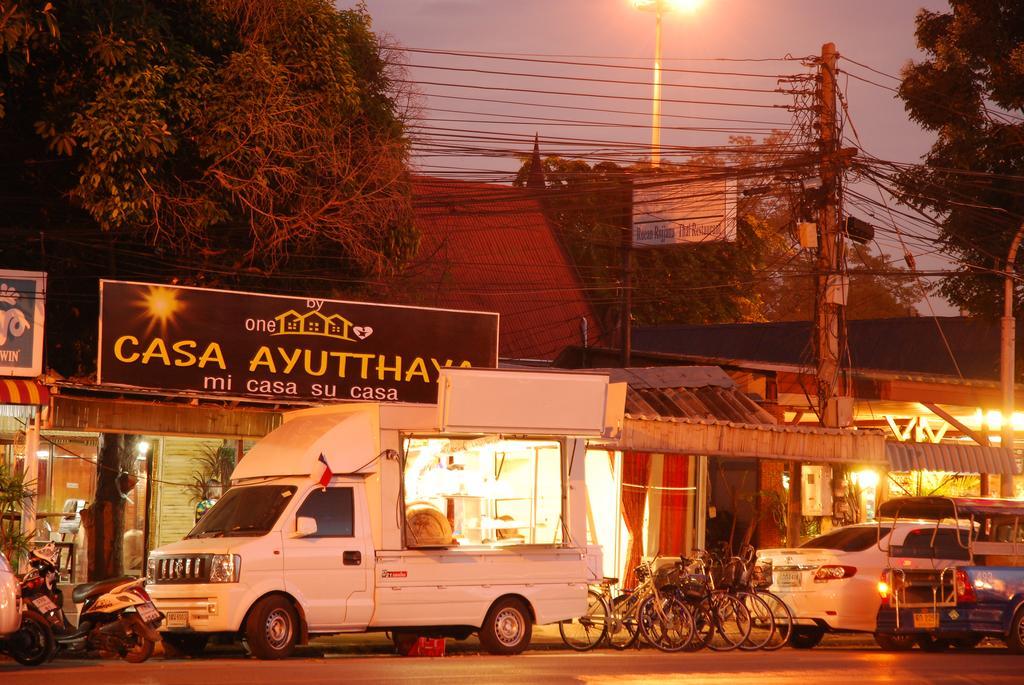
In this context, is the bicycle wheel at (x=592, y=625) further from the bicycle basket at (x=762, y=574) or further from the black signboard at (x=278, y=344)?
the black signboard at (x=278, y=344)

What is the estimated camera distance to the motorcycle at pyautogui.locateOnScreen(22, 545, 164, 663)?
14039 mm

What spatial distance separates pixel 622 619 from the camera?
17500mm

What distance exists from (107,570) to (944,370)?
24.9 m

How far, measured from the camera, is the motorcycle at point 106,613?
14039 mm

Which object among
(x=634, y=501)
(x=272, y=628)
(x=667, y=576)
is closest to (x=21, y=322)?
(x=272, y=628)

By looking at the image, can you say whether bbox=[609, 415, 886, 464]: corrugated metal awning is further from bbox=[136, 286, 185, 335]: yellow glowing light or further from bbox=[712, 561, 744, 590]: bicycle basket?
bbox=[136, 286, 185, 335]: yellow glowing light

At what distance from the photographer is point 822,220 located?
2186 cm

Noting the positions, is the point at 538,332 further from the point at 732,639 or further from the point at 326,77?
the point at 732,639

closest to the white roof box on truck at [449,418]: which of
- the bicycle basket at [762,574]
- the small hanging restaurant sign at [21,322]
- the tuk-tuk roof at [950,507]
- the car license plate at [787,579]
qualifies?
the bicycle basket at [762,574]

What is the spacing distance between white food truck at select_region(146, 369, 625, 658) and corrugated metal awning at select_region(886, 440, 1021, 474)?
7.37 m

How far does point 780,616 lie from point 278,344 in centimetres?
827

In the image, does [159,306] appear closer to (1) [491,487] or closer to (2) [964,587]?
(1) [491,487]

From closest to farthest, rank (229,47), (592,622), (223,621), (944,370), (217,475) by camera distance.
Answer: (223,621) < (592,622) < (229,47) < (217,475) < (944,370)

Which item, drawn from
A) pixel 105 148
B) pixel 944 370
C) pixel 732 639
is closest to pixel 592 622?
pixel 732 639
